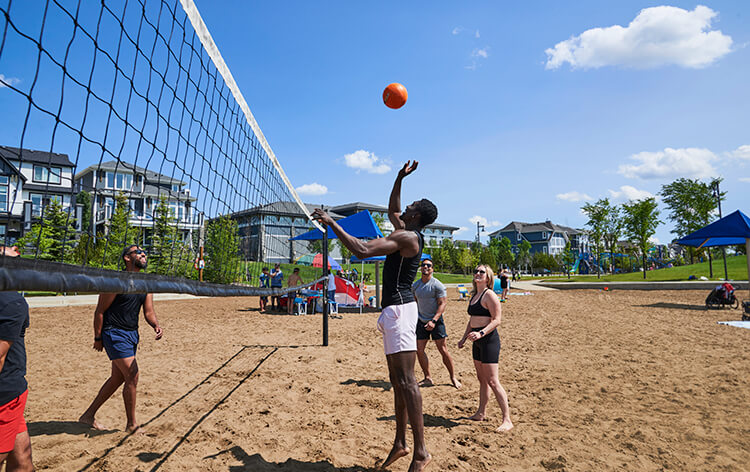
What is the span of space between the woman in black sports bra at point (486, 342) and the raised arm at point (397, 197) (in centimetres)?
92

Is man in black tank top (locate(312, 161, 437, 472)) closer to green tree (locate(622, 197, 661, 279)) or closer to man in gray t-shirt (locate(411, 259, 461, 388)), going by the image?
man in gray t-shirt (locate(411, 259, 461, 388))

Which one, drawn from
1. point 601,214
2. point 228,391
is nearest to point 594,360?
point 228,391

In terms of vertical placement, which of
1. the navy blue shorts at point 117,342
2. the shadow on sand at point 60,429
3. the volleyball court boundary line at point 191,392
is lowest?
the volleyball court boundary line at point 191,392

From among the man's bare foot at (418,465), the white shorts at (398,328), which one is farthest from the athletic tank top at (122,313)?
the man's bare foot at (418,465)

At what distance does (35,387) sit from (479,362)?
203 inches

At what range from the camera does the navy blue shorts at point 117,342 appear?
3.36 metres

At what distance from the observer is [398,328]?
2.86 m

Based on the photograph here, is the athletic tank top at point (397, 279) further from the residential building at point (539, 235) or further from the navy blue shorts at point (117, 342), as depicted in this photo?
the residential building at point (539, 235)

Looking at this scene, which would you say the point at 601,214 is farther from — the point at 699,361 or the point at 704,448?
the point at 704,448

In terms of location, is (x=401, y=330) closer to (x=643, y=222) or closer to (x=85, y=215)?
(x=85, y=215)

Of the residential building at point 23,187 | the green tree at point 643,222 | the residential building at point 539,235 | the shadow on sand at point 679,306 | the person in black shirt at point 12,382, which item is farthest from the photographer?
the residential building at point 539,235

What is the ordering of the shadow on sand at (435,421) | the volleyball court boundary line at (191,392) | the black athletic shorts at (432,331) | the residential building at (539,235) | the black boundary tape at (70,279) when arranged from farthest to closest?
1. the residential building at (539,235)
2. the black athletic shorts at (432,331)
3. the shadow on sand at (435,421)
4. the volleyball court boundary line at (191,392)
5. the black boundary tape at (70,279)

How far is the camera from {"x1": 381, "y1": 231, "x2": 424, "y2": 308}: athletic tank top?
9.60ft

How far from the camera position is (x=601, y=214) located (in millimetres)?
33344
